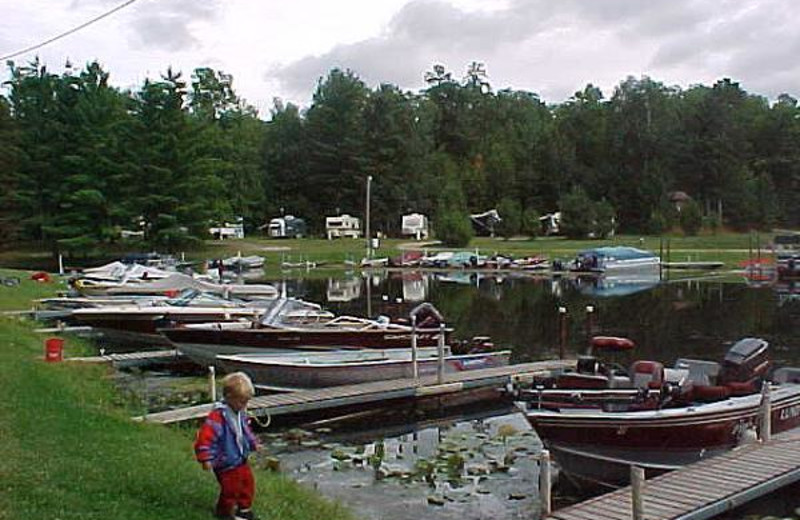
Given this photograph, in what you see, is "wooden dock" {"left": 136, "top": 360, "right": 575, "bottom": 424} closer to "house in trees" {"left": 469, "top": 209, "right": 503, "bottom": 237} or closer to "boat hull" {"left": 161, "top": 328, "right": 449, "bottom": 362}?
"boat hull" {"left": 161, "top": 328, "right": 449, "bottom": 362}

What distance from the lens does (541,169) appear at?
367 feet

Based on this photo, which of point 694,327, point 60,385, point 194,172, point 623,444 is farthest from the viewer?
point 194,172

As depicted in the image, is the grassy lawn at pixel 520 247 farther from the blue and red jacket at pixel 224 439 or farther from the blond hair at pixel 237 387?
the blond hair at pixel 237 387

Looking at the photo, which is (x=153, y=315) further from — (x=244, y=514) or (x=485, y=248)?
(x=485, y=248)

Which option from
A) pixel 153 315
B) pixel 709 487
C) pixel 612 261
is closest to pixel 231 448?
pixel 709 487

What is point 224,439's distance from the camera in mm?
8938

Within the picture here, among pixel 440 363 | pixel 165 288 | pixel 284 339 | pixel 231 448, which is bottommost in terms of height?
pixel 440 363

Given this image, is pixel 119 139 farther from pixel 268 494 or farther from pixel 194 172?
pixel 268 494

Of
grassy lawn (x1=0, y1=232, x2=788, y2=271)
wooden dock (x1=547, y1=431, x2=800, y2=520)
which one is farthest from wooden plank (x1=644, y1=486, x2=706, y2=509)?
grassy lawn (x1=0, y1=232, x2=788, y2=271)

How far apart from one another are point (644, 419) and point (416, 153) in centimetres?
9513

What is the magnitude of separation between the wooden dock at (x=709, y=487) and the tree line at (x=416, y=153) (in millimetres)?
69960

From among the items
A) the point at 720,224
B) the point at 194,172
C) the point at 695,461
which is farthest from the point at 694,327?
the point at 720,224

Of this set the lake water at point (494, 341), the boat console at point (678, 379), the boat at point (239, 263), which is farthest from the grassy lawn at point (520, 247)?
the boat console at point (678, 379)

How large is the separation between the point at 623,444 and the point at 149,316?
18535 mm
